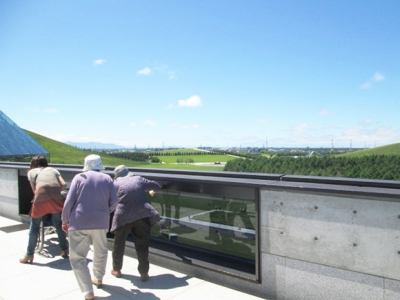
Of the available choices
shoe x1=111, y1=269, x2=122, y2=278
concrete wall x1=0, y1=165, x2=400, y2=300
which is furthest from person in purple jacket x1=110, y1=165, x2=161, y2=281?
concrete wall x1=0, y1=165, x2=400, y2=300

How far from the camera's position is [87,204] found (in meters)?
3.98

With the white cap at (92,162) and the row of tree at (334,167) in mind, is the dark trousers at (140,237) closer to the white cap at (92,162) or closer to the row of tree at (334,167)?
the white cap at (92,162)

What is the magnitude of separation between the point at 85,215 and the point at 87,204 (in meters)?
0.13

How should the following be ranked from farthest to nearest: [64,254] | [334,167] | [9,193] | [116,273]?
[334,167] → [9,193] → [64,254] → [116,273]

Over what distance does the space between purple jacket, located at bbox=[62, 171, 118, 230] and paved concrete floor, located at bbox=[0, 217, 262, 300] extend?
39.2 inches

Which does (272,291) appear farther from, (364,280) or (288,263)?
(364,280)

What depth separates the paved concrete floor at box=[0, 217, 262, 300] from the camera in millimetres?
4180

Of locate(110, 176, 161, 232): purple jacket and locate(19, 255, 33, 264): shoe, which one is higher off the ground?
locate(110, 176, 161, 232): purple jacket

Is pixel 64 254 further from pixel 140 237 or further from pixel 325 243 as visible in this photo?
pixel 325 243

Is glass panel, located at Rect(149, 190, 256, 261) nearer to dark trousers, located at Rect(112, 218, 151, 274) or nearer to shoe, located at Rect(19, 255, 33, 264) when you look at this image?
dark trousers, located at Rect(112, 218, 151, 274)

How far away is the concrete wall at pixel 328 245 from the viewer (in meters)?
3.21

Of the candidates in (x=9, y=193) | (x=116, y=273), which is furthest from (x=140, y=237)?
(x=9, y=193)

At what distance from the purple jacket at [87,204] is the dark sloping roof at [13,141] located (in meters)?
34.2

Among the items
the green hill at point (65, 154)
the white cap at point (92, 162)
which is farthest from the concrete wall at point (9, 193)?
the green hill at point (65, 154)
